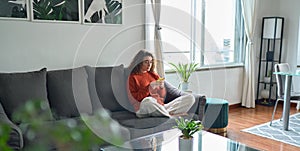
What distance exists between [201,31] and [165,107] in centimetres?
179

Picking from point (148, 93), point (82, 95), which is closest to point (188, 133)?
point (148, 93)

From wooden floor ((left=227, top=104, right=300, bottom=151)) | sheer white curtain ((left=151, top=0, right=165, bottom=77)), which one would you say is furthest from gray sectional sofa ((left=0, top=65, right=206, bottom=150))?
wooden floor ((left=227, top=104, right=300, bottom=151))

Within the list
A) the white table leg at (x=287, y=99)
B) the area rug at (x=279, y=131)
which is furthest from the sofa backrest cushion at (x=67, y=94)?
the white table leg at (x=287, y=99)

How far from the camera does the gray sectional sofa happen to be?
93.7 inches

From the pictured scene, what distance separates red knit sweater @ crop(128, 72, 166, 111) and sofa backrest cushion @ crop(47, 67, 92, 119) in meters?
0.45

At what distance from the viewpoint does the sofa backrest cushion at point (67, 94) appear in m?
2.59

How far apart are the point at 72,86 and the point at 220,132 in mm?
1823

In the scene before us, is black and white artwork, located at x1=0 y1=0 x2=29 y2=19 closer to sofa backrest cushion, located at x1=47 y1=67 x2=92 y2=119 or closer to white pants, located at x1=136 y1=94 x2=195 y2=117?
sofa backrest cushion, located at x1=47 y1=67 x2=92 y2=119

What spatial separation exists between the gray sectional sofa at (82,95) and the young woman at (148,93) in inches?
3.0

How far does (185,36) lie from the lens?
13.4ft

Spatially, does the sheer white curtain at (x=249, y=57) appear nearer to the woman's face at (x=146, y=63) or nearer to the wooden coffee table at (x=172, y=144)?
the woman's face at (x=146, y=63)

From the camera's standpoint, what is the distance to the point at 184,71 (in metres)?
3.65

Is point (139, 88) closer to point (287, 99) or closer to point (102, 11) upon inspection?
point (102, 11)

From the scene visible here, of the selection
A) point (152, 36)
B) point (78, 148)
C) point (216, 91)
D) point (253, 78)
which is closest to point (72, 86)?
point (152, 36)
